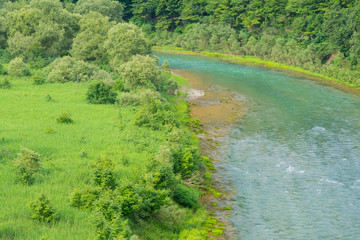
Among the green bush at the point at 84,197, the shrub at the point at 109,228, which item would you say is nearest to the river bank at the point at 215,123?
the shrub at the point at 109,228

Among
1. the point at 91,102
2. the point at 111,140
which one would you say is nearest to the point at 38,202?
the point at 111,140

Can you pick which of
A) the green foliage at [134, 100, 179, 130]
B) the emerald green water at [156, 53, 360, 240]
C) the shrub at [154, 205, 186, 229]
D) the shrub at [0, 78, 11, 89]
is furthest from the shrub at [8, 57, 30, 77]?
the shrub at [154, 205, 186, 229]

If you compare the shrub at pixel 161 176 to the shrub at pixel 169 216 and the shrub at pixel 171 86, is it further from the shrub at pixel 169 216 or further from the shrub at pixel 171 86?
the shrub at pixel 171 86

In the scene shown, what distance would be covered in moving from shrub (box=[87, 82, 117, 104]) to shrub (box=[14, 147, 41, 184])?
2915 cm

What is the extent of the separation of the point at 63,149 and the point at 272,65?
3804 inches

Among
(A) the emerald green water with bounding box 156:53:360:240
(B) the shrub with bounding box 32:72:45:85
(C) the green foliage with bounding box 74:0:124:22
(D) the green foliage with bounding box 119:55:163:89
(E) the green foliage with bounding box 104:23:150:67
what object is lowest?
(A) the emerald green water with bounding box 156:53:360:240

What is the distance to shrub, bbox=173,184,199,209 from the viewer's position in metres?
35.0

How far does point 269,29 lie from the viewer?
5650 inches

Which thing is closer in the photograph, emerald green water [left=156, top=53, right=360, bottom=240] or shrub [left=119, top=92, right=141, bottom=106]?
emerald green water [left=156, top=53, right=360, bottom=240]

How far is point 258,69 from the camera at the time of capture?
389 ft

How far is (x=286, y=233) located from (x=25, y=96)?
44962mm

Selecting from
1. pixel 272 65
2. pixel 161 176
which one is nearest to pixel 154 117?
pixel 161 176

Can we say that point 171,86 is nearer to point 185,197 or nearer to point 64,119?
point 64,119

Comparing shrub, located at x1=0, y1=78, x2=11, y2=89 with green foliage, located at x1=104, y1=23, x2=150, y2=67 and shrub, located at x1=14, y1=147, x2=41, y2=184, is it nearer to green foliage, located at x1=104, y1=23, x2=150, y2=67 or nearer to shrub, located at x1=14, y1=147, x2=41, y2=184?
green foliage, located at x1=104, y1=23, x2=150, y2=67
